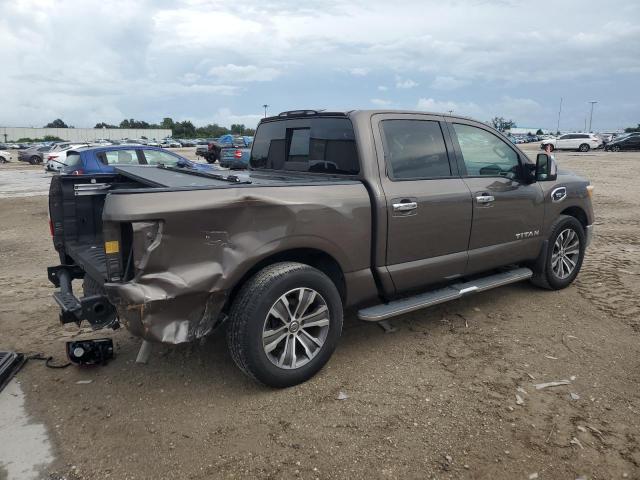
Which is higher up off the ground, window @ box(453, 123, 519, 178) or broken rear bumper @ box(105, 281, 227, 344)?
window @ box(453, 123, 519, 178)

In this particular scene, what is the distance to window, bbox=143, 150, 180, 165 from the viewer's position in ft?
42.6

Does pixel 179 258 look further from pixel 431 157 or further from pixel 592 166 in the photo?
pixel 592 166

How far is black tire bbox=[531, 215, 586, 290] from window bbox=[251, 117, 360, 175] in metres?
2.56

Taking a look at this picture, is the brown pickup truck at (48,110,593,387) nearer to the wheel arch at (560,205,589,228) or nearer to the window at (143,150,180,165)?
the wheel arch at (560,205,589,228)

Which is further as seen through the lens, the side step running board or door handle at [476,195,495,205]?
door handle at [476,195,495,205]

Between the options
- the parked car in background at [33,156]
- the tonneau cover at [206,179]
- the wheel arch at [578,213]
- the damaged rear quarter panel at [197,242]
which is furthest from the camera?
the parked car in background at [33,156]

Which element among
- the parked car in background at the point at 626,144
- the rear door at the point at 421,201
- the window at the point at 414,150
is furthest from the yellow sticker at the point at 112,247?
the parked car in background at the point at 626,144

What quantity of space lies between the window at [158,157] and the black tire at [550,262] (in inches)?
392

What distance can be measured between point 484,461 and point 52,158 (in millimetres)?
27811

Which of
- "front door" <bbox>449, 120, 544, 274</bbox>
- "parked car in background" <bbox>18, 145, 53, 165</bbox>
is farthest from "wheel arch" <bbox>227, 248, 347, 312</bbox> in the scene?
"parked car in background" <bbox>18, 145, 53, 165</bbox>

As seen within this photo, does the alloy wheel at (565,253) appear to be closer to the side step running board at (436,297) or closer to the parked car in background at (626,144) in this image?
the side step running board at (436,297)

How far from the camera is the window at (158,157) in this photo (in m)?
13.0

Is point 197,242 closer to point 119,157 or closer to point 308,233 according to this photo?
point 308,233

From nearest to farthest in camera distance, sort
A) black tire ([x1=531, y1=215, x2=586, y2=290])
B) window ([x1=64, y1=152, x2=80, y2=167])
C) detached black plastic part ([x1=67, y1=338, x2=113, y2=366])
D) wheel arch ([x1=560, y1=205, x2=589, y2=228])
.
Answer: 1. detached black plastic part ([x1=67, y1=338, x2=113, y2=366])
2. black tire ([x1=531, y1=215, x2=586, y2=290])
3. wheel arch ([x1=560, y1=205, x2=589, y2=228])
4. window ([x1=64, y1=152, x2=80, y2=167])
